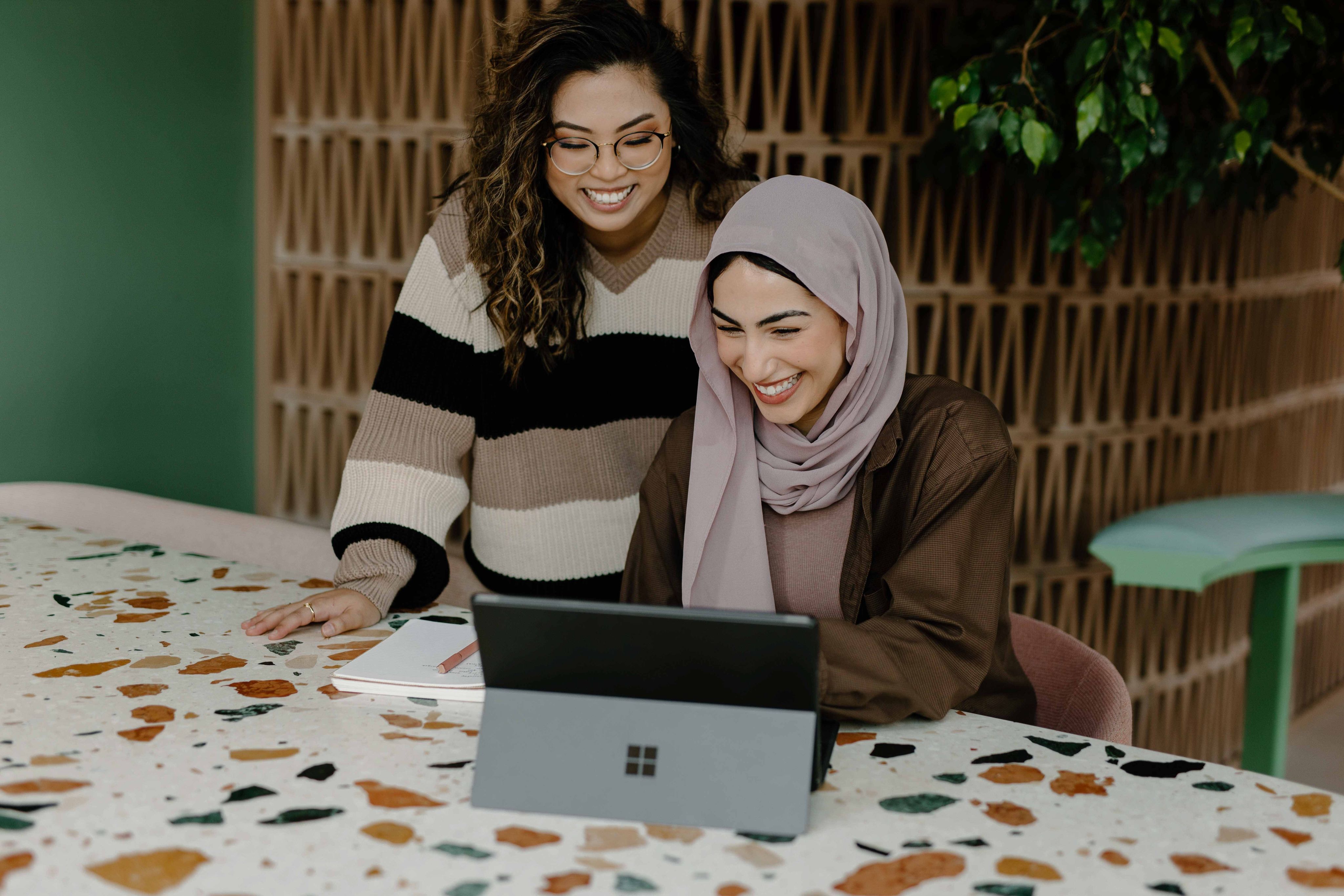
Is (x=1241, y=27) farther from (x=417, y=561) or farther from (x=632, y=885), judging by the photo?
(x=632, y=885)

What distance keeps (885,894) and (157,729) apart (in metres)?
0.72

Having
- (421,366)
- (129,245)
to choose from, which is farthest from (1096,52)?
(129,245)

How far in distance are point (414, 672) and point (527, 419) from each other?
0.58m

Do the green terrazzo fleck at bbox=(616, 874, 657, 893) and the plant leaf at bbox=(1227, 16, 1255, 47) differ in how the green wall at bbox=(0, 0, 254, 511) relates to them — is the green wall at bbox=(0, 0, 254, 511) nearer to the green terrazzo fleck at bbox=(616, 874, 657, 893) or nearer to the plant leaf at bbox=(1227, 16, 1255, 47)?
the green terrazzo fleck at bbox=(616, 874, 657, 893)

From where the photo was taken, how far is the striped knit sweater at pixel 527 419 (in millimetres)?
1646

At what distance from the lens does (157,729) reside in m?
1.10

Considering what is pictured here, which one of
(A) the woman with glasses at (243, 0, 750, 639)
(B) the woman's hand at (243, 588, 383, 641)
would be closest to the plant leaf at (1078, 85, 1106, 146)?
(A) the woman with glasses at (243, 0, 750, 639)

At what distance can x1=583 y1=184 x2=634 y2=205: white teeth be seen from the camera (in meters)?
1.61

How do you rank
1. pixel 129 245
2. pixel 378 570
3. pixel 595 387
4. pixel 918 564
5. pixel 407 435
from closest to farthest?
pixel 918 564 < pixel 378 570 < pixel 407 435 < pixel 595 387 < pixel 129 245

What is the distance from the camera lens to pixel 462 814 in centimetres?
95

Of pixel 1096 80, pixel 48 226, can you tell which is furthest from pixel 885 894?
pixel 48 226

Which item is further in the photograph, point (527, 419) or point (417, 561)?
point (527, 419)

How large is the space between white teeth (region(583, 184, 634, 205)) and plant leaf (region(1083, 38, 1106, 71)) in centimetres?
84

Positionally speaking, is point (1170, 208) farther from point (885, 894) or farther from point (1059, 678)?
point (885, 894)
